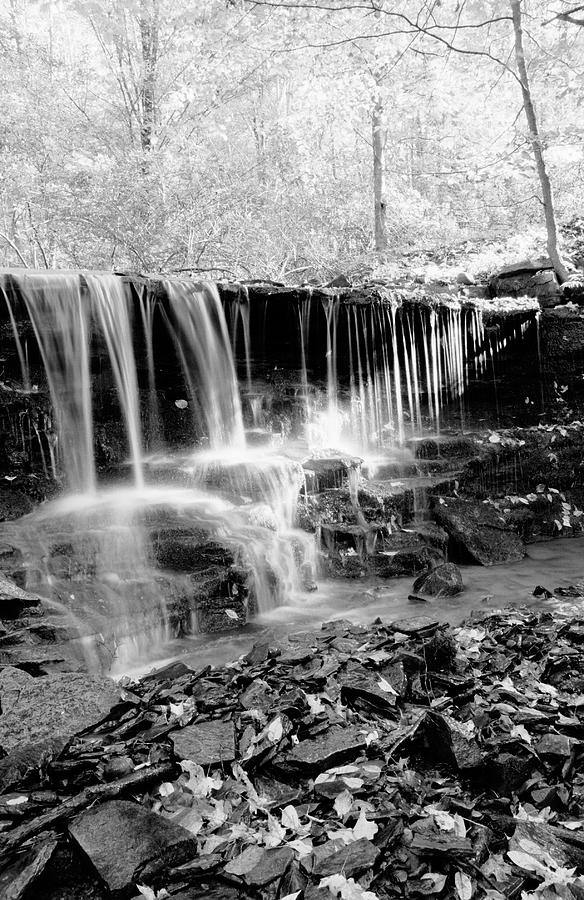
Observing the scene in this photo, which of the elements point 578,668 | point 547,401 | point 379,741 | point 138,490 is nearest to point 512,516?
point 547,401

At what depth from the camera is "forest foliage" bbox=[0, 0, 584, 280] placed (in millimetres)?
9656

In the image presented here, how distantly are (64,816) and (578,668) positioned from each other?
3.15 meters

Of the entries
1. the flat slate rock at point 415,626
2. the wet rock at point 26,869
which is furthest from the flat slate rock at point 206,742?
the flat slate rock at point 415,626

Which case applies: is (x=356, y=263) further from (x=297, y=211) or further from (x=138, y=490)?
(x=138, y=490)

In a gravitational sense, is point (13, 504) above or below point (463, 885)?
above

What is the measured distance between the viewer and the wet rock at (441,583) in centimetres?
630

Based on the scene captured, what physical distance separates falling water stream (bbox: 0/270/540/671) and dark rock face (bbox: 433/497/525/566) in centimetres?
146

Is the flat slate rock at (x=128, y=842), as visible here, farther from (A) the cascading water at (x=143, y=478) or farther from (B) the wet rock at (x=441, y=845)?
(A) the cascading water at (x=143, y=478)

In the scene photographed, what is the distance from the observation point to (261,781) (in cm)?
262

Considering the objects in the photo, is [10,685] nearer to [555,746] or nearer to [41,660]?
[41,660]

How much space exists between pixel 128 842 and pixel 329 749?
42.5 inches

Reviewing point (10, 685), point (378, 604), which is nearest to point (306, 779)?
point (10, 685)

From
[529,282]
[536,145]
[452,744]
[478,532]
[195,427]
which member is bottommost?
[478,532]

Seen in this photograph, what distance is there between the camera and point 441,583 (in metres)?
6.32
